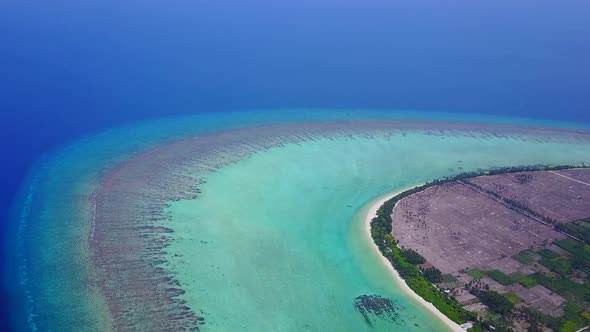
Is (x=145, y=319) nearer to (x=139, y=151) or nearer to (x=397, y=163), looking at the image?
(x=139, y=151)

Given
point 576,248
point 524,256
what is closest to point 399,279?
point 524,256

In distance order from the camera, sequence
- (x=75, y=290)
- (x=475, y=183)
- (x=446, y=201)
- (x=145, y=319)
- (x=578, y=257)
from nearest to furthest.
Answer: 1. (x=145, y=319)
2. (x=75, y=290)
3. (x=578, y=257)
4. (x=446, y=201)
5. (x=475, y=183)

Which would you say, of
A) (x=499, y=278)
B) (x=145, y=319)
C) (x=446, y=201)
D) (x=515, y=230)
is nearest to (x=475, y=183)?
(x=446, y=201)

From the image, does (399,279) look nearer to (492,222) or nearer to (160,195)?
(492,222)

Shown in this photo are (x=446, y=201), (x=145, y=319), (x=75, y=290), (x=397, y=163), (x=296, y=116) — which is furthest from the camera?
(x=296, y=116)

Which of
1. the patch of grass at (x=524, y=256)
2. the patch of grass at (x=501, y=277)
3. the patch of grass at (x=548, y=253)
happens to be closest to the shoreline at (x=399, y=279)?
the patch of grass at (x=501, y=277)
